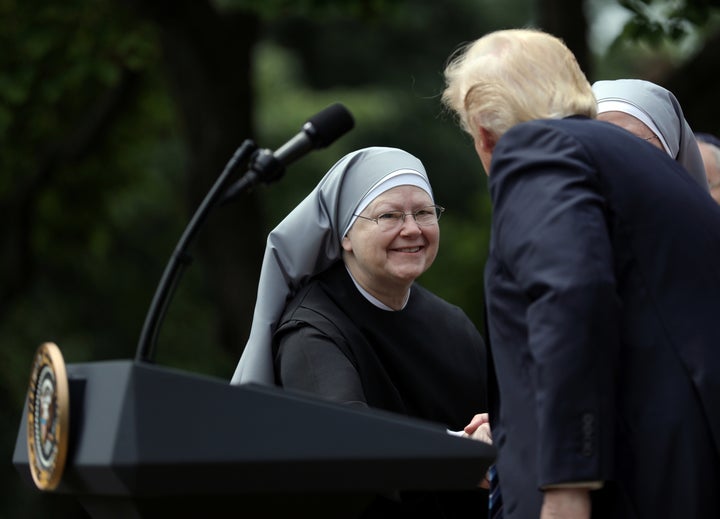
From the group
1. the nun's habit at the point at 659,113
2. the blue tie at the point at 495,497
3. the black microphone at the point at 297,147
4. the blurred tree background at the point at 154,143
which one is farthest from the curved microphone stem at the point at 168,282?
the nun's habit at the point at 659,113

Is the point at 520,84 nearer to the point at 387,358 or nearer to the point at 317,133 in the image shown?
the point at 317,133

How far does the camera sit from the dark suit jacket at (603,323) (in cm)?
275

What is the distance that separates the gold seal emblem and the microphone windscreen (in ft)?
2.80

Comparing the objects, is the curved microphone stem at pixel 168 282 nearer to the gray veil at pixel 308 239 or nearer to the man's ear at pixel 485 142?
the man's ear at pixel 485 142

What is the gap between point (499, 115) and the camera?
311cm

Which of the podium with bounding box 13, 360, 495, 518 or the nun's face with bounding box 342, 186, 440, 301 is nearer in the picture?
the podium with bounding box 13, 360, 495, 518

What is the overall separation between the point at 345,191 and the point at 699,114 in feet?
15.3

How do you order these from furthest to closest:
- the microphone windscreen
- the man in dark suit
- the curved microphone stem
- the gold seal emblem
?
1. the microphone windscreen
2. the curved microphone stem
3. the man in dark suit
4. the gold seal emblem

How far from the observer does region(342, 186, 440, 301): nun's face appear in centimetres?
436

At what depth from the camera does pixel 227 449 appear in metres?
2.49

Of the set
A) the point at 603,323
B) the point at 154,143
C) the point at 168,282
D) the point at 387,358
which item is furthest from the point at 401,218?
the point at 154,143

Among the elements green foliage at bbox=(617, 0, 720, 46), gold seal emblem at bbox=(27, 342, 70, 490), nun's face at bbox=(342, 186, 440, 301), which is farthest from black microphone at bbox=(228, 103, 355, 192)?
green foliage at bbox=(617, 0, 720, 46)

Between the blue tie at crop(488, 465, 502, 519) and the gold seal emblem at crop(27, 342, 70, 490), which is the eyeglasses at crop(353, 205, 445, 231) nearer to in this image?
the blue tie at crop(488, 465, 502, 519)

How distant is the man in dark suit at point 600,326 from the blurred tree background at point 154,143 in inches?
39.5
